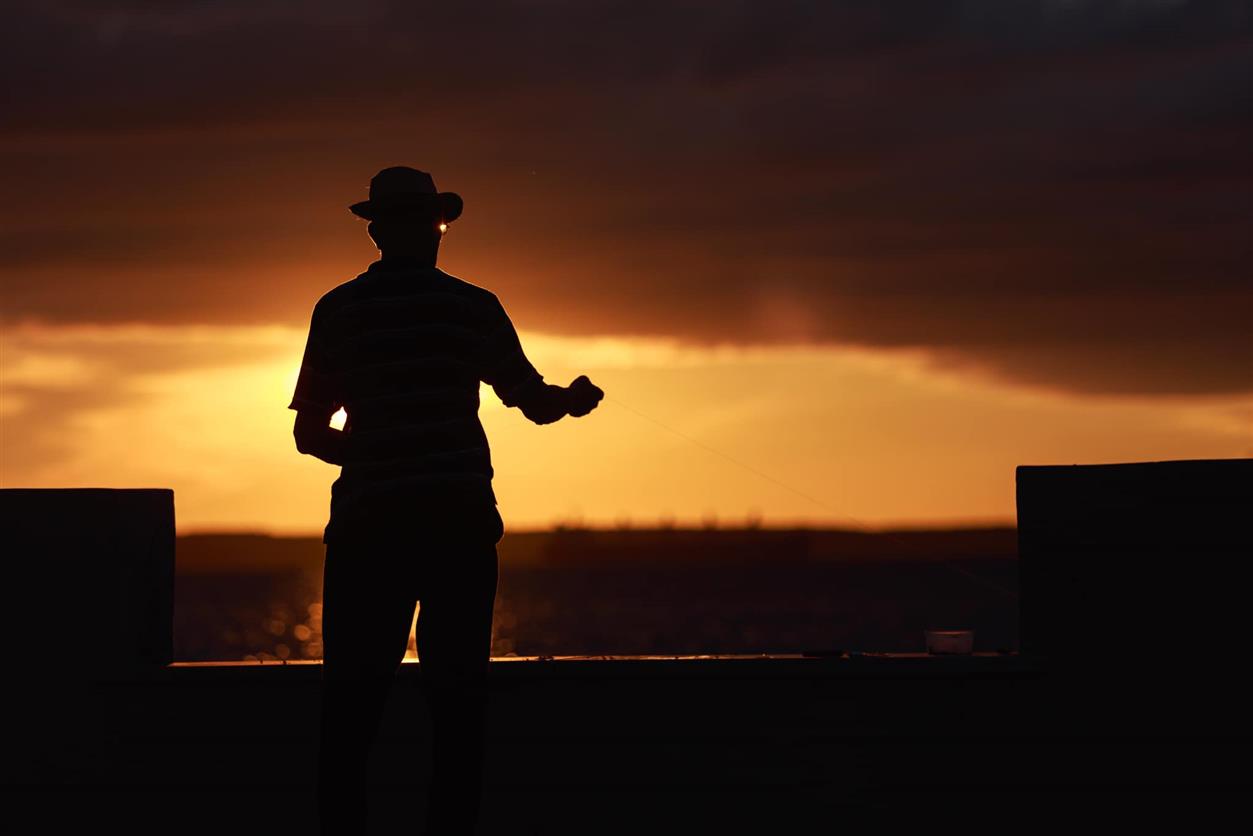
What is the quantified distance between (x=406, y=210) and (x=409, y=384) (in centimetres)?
54

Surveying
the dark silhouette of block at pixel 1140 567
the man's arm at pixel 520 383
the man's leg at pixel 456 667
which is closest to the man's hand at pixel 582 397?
the man's arm at pixel 520 383

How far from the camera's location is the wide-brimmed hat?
5.46m

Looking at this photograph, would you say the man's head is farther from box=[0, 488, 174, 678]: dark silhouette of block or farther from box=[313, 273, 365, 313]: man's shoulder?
box=[0, 488, 174, 678]: dark silhouette of block

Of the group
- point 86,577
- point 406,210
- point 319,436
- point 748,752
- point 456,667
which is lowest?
point 748,752

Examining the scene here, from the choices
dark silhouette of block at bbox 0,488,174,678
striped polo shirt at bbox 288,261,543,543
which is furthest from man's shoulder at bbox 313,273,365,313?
dark silhouette of block at bbox 0,488,174,678

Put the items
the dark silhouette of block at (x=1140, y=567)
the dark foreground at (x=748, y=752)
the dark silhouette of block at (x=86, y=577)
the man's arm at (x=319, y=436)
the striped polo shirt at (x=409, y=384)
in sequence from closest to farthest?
1. the striped polo shirt at (x=409, y=384)
2. the man's arm at (x=319, y=436)
3. the dark foreground at (x=748, y=752)
4. the dark silhouette of block at (x=1140, y=567)
5. the dark silhouette of block at (x=86, y=577)

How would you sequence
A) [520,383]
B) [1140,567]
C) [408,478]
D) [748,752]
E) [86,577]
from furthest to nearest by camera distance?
[86,577]
[1140,567]
[748,752]
[520,383]
[408,478]

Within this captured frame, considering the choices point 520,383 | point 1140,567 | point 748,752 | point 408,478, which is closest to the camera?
point 408,478

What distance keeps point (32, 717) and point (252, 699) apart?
822mm

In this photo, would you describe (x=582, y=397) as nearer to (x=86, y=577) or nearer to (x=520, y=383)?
(x=520, y=383)

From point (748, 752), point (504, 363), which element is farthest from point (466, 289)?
point (748, 752)

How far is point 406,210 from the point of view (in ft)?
18.0

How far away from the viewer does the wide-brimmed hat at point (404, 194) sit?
5461mm

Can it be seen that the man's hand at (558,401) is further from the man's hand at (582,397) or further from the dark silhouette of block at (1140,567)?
the dark silhouette of block at (1140,567)
